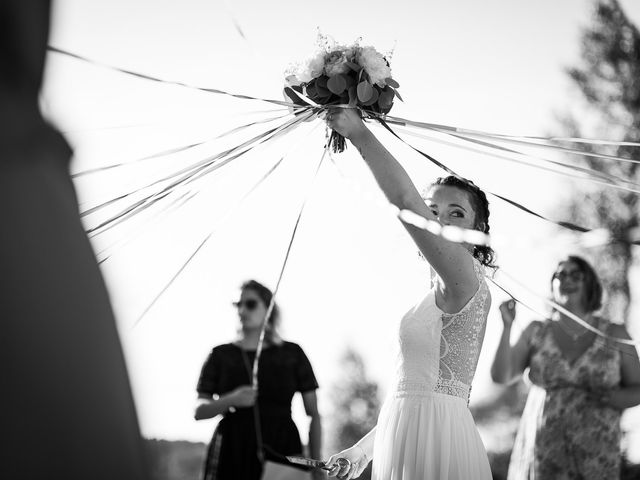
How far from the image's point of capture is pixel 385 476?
3.56m

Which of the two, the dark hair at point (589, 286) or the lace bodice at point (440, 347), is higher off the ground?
the dark hair at point (589, 286)

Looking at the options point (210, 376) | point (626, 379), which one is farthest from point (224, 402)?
point (626, 379)

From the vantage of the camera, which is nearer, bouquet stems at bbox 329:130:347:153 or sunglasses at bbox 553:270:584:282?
bouquet stems at bbox 329:130:347:153

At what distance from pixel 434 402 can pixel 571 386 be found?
2142mm

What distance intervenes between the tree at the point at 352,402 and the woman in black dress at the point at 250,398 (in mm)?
17768

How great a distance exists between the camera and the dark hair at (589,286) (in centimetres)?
571

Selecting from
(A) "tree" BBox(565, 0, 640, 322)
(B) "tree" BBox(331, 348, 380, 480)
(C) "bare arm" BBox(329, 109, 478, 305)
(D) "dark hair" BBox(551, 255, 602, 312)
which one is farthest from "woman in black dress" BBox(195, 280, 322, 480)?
(B) "tree" BBox(331, 348, 380, 480)

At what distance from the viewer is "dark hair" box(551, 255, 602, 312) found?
5.71 m

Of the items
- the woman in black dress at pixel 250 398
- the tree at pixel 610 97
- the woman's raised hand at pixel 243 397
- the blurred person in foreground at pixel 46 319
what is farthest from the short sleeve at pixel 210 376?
the tree at pixel 610 97

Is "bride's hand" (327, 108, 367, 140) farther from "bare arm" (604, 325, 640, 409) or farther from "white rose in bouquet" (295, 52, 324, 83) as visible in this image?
"bare arm" (604, 325, 640, 409)

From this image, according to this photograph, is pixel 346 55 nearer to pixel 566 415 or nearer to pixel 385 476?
pixel 385 476

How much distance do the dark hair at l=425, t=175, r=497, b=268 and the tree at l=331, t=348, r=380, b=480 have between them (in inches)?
788

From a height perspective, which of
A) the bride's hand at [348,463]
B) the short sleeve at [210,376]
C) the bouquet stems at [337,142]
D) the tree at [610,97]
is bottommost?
the bride's hand at [348,463]

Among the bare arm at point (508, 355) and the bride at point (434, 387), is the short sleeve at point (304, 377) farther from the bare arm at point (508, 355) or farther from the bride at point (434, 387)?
the bride at point (434, 387)
